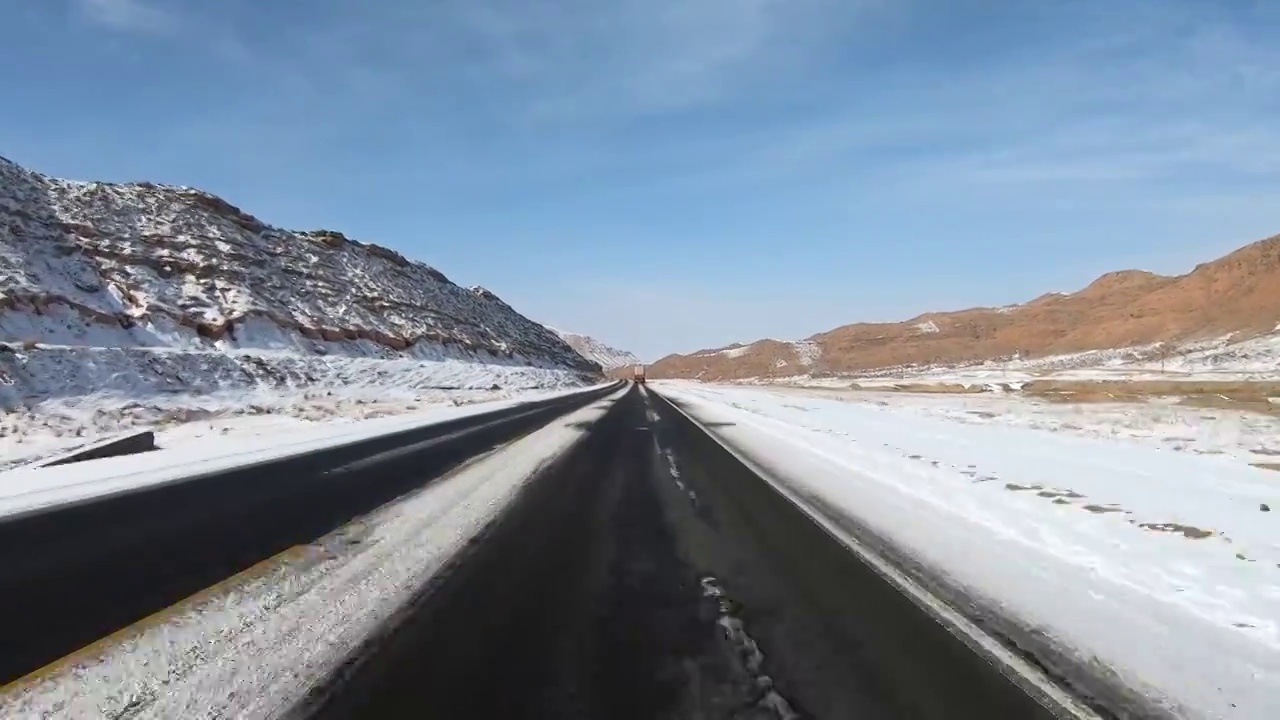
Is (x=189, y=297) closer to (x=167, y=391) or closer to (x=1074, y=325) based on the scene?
(x=167, y=391)

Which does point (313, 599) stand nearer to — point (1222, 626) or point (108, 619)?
point (108, 619)

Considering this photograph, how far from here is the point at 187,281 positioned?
58.8 metres

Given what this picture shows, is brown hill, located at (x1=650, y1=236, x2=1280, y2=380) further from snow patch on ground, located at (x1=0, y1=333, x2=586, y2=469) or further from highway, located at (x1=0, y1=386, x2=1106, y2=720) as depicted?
highway, located at (x1=0, y1=386, x2=1106, y2=720)

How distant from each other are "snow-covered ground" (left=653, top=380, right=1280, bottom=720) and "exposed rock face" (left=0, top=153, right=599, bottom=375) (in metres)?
40.1

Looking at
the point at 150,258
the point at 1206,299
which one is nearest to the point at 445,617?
the point at 150,258

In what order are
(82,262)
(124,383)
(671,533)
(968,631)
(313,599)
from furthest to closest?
(82,262) < (124,383) < (671,533) < (313,599) < (968,631)

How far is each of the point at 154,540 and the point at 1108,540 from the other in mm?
9657

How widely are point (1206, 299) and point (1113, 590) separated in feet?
344

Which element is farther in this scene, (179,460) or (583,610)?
(179,460)

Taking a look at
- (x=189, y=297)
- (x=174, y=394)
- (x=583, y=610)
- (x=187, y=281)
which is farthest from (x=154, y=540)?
(x=187, y=281)

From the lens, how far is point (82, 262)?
52250 mm

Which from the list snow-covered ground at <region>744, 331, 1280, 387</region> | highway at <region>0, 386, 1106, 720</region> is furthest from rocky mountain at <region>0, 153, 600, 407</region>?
snow-covered ground at <region>744, 331, 1280, 387</region>

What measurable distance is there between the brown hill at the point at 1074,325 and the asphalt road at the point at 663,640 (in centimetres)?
7564

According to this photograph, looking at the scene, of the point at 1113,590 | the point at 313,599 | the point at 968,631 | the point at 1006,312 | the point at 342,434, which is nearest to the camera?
Answer: the point at 968,631
